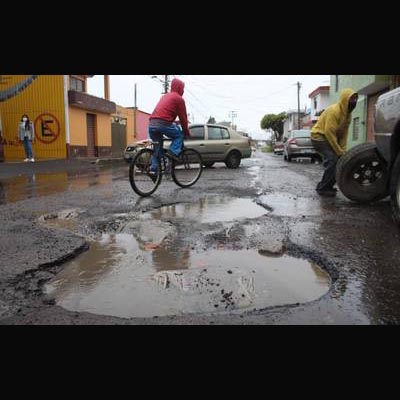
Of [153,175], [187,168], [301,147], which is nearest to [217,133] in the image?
[301,147]

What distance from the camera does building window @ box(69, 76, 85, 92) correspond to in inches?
906

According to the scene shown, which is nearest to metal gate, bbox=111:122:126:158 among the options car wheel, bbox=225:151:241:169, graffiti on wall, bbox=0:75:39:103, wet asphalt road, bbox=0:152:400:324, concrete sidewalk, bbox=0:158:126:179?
graffiti on wall, bbox=0:75:39:103

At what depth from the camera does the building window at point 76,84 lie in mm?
23000

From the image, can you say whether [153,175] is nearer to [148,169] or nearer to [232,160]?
[148,169]

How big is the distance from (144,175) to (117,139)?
2322 cm

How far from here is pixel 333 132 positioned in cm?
623

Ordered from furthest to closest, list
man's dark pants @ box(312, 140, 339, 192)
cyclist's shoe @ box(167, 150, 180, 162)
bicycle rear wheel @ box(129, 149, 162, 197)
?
cyclist's shoe @ box(167, 150, 180, 162) < bicycle rear wheel @ box(129, 149, 162, 197) < man's dark pants @ box(312, 140, 339, 192)

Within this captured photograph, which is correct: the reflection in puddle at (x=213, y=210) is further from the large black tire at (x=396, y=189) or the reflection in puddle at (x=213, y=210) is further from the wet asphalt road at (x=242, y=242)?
the large black tire at (x=396, y=189)

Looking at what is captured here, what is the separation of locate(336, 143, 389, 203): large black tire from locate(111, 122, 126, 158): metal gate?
2333cm

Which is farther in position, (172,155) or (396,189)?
(172,155)

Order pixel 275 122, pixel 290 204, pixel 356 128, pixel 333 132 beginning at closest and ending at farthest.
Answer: pixel 290 204 < pixel 333 132 < pixel 356 128 < pixel 275 122

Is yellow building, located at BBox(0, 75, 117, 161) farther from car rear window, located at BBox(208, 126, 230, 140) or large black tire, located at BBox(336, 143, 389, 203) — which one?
large black tire, located at BBox(336, 143, 389, 203)
